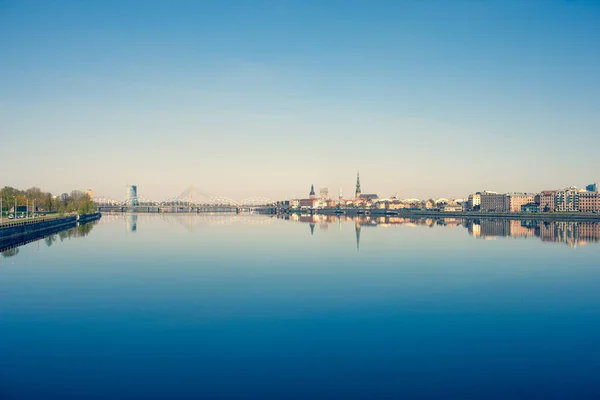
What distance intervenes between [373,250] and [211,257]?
1331 cm

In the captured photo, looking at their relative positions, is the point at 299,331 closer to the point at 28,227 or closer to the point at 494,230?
the point at 28,227

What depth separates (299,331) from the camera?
15234 millimetres

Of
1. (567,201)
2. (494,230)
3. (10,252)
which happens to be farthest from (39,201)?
(567,201)

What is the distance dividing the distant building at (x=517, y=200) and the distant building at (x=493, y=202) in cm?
177

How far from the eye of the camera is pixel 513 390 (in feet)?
35.3

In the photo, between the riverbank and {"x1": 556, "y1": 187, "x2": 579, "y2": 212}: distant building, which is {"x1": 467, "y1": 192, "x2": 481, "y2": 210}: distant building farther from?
the riverbank

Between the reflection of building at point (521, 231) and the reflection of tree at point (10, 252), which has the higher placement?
the reflection of tree at point (10, 252)

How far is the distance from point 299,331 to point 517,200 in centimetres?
16033

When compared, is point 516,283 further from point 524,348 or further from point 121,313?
point 121,313

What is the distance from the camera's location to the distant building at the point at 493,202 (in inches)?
6334

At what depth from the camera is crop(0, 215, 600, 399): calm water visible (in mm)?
11094

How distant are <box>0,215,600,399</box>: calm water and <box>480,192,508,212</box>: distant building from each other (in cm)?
A: 13953

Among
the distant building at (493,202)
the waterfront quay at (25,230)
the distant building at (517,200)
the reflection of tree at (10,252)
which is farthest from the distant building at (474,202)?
the reflection of tree at (10,252)

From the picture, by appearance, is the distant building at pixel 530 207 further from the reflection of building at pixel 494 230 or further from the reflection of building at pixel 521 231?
the reflection of building at pixel 521 231
